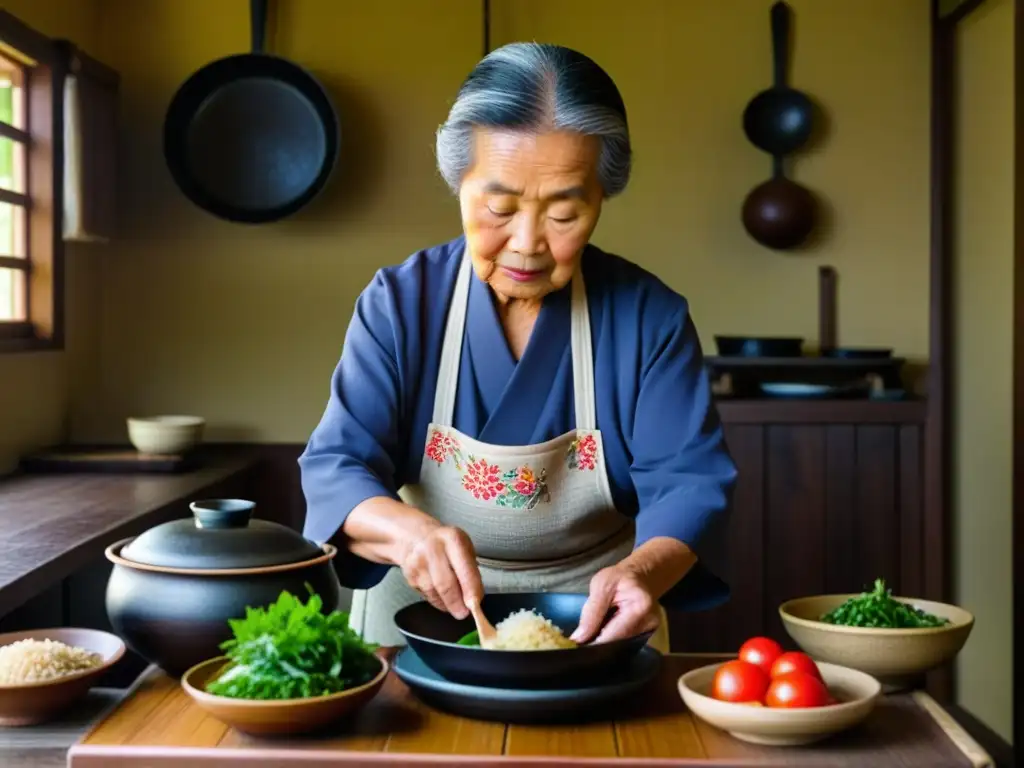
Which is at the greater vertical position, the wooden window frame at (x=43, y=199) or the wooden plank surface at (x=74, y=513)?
the wooden window frame at (x=43, y=199)

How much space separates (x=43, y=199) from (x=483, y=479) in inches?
78.3

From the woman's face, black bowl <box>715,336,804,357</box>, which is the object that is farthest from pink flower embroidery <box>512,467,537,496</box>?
black bowl <box>715,336,804,357</box>

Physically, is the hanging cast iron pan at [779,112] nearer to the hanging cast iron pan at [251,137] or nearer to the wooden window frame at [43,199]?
the hanging cast iron pan at [251,137]

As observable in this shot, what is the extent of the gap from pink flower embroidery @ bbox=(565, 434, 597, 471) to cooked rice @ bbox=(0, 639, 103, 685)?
794 millimetres

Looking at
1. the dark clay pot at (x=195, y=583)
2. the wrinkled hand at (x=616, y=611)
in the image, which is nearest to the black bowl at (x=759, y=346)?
the wrinkled hand at (x=616, y=611)

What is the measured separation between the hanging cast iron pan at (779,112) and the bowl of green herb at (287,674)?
9.00 feet

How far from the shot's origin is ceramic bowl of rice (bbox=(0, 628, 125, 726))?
4.94ft

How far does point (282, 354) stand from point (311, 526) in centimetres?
220

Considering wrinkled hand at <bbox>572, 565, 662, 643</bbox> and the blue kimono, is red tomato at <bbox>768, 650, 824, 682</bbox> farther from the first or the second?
the blue kimono

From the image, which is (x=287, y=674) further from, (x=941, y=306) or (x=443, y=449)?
(x=941, y=306)

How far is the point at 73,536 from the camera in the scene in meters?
2.42

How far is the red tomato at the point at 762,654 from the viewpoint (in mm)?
1504

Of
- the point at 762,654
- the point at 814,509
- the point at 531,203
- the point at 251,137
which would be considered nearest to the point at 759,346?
the point at 814,509

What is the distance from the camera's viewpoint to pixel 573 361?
2.02 m
